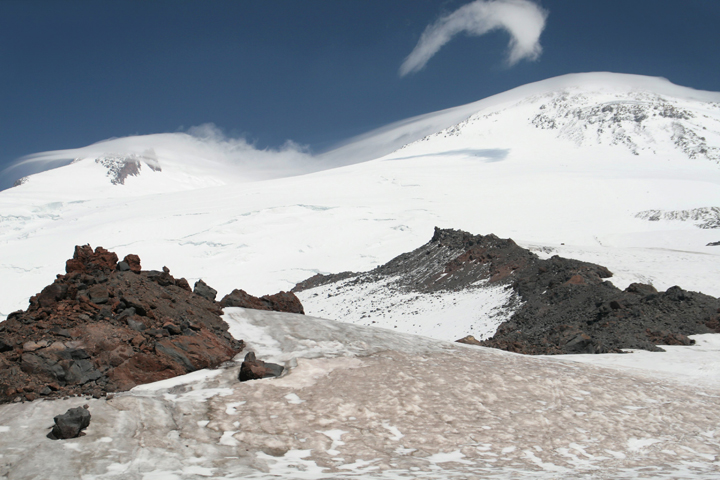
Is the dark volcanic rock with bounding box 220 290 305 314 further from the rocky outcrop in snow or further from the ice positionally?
the rocky outcrop in snow

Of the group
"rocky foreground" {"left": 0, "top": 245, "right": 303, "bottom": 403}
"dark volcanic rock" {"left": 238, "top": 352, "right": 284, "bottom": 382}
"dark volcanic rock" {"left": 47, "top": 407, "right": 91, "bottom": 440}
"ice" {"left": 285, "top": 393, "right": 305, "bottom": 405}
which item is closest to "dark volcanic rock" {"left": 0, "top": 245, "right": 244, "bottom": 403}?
"rocky foreground" {"left": 0, "top": 245, "right": 303, "bottom": 403}

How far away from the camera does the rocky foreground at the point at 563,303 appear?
55.1ft

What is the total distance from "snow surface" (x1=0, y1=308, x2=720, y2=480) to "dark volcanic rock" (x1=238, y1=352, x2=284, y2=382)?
0.16m

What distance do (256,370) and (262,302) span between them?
7323 mm

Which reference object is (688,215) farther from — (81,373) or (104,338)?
(81,373)

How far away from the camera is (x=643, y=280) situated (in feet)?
88.0

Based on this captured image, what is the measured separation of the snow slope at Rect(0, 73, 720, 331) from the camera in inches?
1954

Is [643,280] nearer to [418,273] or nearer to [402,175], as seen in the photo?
[418,273]

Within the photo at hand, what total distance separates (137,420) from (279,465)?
2029mm

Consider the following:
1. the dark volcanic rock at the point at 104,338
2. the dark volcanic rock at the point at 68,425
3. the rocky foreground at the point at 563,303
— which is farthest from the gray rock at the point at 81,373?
the rocky foreground at the point at 563,303

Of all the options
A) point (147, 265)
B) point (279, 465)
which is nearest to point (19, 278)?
point (147, 265)

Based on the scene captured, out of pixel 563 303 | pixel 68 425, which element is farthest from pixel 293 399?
pixel 563 303

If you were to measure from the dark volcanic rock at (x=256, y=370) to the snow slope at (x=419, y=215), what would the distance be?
896 inches

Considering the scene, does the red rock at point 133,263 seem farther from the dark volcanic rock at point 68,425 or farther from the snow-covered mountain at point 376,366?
the dark volcanic rock at point 68,425
